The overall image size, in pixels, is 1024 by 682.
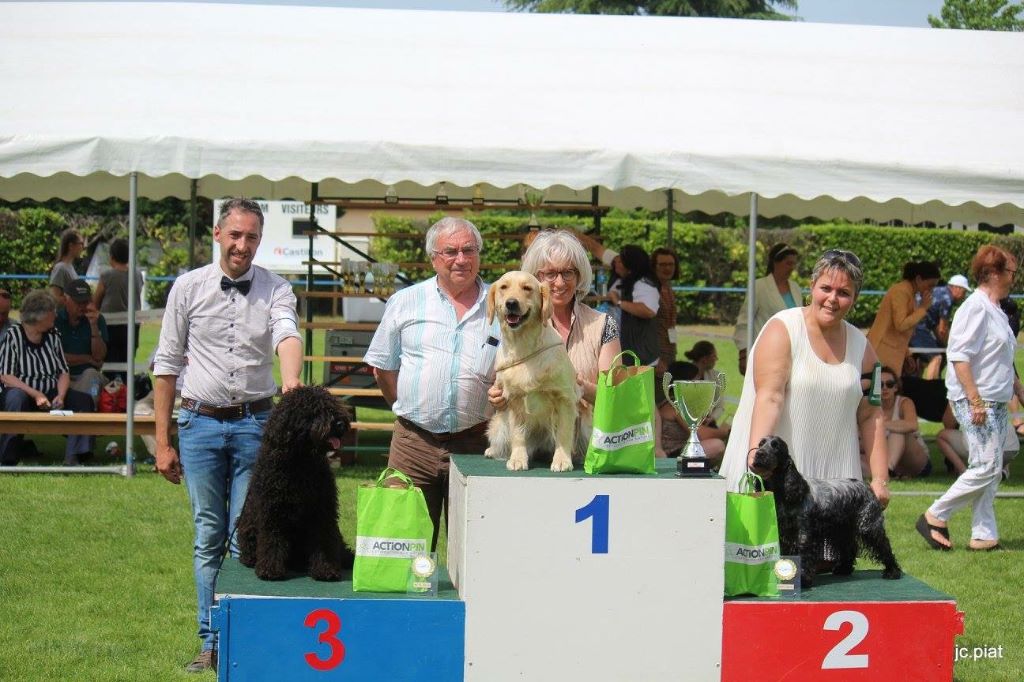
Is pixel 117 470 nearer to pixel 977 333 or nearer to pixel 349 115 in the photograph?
pixel 349 115

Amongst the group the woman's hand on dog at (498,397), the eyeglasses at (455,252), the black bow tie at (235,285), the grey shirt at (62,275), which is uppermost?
the eyeglasses at (455,252)

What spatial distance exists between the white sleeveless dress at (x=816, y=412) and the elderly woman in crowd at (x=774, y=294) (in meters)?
5.84

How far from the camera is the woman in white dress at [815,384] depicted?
4098 millimetres

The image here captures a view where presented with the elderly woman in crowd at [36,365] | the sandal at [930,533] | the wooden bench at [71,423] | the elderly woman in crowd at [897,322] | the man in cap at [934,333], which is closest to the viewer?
the sandal at [930,533]

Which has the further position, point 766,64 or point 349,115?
point 766,64

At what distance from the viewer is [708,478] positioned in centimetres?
350

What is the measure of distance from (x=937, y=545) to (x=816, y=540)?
3.44m

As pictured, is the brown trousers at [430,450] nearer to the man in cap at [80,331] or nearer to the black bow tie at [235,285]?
the black bow tie at [235,285]

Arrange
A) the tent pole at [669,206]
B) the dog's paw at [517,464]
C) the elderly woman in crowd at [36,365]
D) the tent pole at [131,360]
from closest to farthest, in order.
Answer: the dog's paw at [517,464] < the tent pole at [131,360] < the elderly woman in crowd at [36,365] < the tent pole at [669,206]

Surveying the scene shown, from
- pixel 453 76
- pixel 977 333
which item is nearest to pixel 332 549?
pixel 977 333

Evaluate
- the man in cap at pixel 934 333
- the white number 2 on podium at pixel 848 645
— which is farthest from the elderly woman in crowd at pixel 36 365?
the man in cap at pixel 934 333

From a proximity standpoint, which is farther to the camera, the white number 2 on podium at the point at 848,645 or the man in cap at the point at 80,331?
the man in cap at the point at 80,331

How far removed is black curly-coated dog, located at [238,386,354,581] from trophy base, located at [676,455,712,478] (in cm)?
104

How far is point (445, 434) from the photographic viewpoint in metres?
4.31
